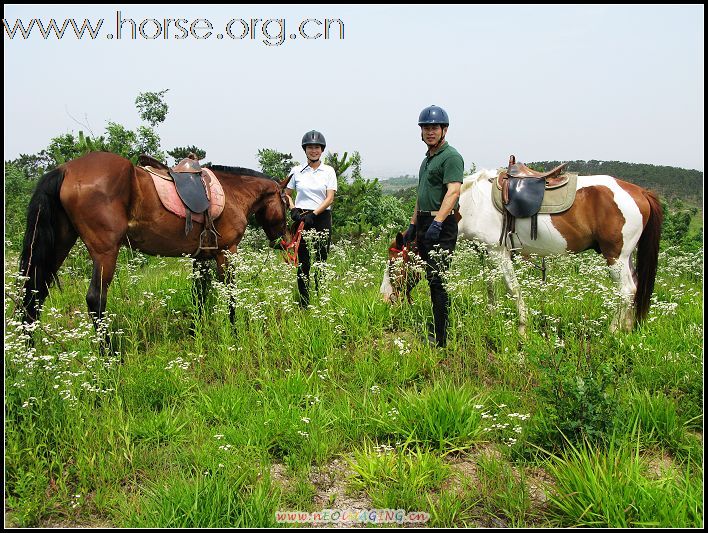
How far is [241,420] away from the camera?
3617mm

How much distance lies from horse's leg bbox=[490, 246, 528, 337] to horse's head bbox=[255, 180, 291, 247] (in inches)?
115

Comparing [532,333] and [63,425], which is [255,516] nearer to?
[63,425]

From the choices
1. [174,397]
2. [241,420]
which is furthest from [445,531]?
[174,397]

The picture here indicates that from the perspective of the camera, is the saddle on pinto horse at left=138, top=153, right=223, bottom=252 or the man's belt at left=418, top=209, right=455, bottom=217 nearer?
the man's belt at left=418, top=209, right=455, bottom=217

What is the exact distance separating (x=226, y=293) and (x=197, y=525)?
2.34m

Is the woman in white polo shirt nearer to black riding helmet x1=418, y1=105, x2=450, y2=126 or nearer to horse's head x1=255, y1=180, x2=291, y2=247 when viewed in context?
horse's head x1=255, y1=180, x2=291, y2=247

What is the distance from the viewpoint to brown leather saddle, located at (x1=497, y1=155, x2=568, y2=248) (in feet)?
19.1

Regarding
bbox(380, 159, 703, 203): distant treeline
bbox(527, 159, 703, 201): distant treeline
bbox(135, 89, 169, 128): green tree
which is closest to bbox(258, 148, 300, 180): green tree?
bbox(135, 89, 169, 128): green tree

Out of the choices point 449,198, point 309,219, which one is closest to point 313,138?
point 309,219

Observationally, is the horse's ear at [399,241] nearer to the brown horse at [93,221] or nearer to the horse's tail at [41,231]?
the brown horse at [93,221]

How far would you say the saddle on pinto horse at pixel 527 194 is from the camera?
5.81 metres

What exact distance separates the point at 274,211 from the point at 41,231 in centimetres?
297

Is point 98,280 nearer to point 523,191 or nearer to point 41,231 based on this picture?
point 41,231

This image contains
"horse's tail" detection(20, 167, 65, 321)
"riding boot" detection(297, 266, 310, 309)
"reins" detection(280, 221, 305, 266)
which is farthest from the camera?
"reins" detection(280, 221, 305, 266)
